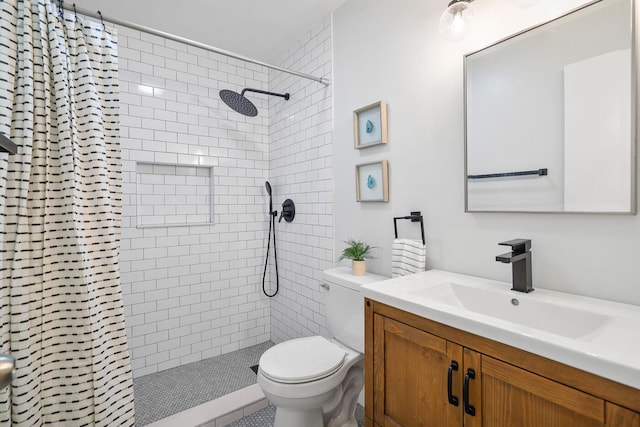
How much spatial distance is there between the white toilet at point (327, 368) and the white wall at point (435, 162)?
0.99ft

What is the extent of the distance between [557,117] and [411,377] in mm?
1070

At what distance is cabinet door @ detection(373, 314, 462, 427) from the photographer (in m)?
0.99

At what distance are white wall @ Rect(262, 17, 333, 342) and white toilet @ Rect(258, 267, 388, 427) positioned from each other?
1.64 feet

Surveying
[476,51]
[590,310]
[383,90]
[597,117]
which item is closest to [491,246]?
[590,310]

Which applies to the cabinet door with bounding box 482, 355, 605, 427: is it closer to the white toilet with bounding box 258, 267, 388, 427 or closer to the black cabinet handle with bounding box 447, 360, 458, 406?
the black cabinet handle with bounding box 447, 360, 458, 406

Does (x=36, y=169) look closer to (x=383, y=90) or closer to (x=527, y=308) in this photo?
(x=383, y=90)

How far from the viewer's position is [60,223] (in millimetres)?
1272

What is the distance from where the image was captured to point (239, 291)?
9.29 ft

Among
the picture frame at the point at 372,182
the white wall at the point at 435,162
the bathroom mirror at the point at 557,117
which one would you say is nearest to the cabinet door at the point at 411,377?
the white wall at the point at 435,162

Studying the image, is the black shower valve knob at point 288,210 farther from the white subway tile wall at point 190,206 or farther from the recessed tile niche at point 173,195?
the recessed tile niche at point 173,195

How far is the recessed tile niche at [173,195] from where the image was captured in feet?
8.04

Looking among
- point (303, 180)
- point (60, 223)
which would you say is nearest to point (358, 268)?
point (303, 180)

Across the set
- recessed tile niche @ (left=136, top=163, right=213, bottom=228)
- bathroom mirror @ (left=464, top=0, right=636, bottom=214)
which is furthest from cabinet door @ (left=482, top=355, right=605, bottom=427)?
Result: recessed tile niche @ (left=136, top=163, right=213, bottom=228)

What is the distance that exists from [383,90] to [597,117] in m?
1.02
